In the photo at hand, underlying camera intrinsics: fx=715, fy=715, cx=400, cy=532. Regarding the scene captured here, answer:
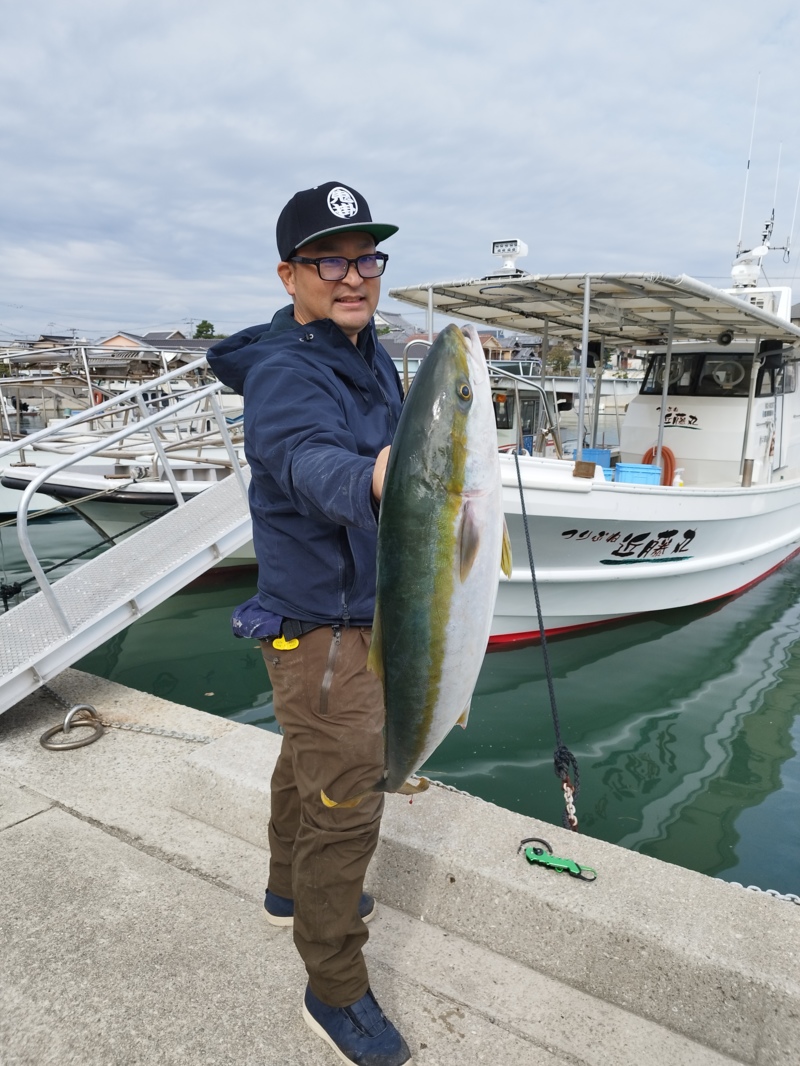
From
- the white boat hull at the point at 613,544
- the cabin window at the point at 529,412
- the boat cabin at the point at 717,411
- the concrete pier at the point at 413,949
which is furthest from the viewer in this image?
the cabin window at the point at 529,412

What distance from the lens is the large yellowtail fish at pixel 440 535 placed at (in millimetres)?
1429

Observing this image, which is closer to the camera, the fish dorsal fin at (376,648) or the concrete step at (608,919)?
the fish dorsal fin at (376,648)

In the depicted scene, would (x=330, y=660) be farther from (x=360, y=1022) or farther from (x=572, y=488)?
(x=572, y=488)

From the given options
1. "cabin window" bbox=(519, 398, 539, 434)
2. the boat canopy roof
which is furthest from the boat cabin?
"cabin window" bbox=(519, 398, 539, 434)

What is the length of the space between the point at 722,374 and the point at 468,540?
31.8ft

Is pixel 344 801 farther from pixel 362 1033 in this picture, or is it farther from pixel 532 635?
pixel 532 635

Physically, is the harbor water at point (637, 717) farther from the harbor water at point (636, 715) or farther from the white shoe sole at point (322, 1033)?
the white shoe sole at point (322, 1033)

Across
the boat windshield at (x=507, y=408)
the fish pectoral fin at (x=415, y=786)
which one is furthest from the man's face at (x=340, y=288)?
the boat windshield at (x=507, y=408)

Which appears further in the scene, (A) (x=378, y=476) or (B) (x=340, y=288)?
(B) (x=340, y=288)

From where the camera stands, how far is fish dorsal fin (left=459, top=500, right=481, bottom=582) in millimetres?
1472

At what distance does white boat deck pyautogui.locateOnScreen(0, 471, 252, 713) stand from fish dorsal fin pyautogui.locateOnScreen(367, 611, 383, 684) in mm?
3426

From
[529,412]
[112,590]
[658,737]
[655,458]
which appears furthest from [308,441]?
[529,412]

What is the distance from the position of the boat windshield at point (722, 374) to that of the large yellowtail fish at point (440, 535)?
9.33 metres

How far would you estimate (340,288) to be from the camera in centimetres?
200
